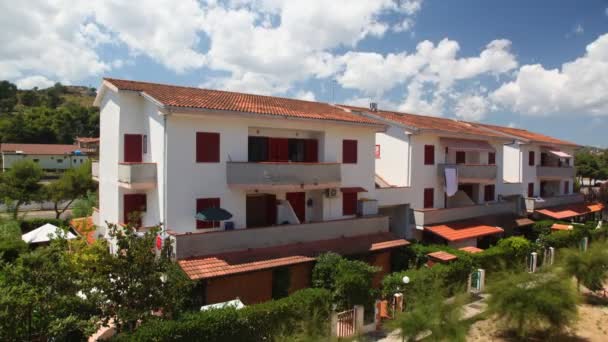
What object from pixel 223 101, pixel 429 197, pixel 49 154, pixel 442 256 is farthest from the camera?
pixel 49 154

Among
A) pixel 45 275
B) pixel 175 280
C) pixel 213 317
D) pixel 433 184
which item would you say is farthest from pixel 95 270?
pixel 433 184

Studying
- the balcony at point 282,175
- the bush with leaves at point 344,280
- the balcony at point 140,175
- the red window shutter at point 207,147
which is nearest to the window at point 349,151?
the balcony at point 282,175

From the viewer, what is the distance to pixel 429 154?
2948 centimetres

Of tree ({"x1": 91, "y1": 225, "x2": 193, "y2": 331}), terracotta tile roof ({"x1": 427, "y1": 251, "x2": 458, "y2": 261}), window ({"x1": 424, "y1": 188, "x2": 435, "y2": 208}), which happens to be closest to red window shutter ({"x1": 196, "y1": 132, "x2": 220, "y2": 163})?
tree ({"x1": 91, "y1": 225, "x2": 193, "y2": 331})

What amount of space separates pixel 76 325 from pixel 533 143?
40.6 m

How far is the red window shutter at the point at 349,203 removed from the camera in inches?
966

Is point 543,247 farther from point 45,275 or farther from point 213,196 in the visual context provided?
point 45,275

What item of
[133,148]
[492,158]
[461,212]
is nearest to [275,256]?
[133,148]

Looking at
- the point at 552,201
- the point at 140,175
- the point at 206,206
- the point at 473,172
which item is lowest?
the point at 552,201

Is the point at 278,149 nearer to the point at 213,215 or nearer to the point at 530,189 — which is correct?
the point at 213,215

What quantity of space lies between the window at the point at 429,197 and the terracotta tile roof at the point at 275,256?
6581 millimetres

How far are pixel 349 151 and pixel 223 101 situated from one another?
830cm

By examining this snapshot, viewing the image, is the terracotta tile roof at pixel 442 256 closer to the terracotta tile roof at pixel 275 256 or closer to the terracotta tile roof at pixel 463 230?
the terracotta tile roof at pixel 275 256

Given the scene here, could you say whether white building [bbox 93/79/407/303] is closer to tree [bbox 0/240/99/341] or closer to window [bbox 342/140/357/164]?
window [bbox 342/140/357/164]
